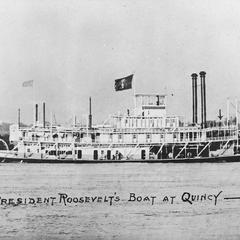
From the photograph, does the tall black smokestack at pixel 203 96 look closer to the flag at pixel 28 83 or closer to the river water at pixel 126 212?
the river water at pixel 126 212

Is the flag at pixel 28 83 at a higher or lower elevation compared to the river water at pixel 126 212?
higher

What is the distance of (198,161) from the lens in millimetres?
9000

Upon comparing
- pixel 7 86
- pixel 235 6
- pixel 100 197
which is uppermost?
pixel 235 6

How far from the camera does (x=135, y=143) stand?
392 inches

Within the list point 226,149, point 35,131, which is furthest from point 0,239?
point 226,149

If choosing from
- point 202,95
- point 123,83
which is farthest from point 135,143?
point 123,83

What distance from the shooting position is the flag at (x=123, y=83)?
6.12m

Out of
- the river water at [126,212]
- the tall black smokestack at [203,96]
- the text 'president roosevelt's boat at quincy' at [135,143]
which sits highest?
the tall black smokestack at [203,96]

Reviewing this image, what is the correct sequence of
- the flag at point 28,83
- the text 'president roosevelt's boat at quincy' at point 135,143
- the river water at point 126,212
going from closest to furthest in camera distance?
1. the river water at point 126,212
2. the flag at point 28,83
3. the text 'president roosevelt's boat at quincy' at point 135,143

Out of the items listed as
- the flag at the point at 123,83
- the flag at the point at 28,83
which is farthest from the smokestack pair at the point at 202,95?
the flag at the point at 28,83

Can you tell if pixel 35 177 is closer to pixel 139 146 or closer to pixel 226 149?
pixel 139 146

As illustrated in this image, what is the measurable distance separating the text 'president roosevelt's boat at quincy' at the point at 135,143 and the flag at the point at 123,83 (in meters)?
2.62

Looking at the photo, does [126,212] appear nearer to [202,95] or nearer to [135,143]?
[202,95]

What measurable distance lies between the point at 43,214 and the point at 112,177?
6.57ft
